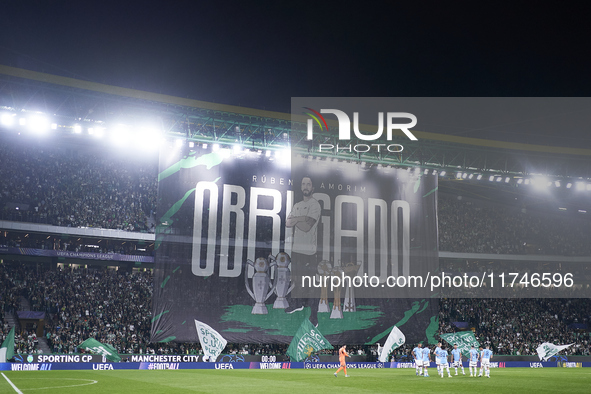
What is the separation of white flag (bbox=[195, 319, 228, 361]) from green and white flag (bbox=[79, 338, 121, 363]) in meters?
4.87

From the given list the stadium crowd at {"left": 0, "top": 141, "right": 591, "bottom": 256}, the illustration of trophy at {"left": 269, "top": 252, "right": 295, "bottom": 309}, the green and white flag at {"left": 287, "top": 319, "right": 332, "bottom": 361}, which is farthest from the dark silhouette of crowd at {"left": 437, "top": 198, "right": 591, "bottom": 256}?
the illustration of trophy at {"left": 269, "top": 252, "right": 295, "bottom": 309}

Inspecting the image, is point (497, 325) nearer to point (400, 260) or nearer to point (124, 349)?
point (400, 260)

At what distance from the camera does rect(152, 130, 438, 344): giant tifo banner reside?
3169 centimetres

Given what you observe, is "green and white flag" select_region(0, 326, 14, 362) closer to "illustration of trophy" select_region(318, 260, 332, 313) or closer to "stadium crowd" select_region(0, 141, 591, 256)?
"stadium crowd" select_region(0, 141, 591, 256)

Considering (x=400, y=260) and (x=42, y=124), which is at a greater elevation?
(x=42, y=124)

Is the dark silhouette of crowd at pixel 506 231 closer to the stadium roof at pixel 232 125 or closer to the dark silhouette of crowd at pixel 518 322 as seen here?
the dark silhouette of crowd at pixel 518 322

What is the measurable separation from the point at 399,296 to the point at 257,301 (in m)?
8.65

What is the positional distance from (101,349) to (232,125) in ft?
46.1

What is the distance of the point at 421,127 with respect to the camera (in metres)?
37.0

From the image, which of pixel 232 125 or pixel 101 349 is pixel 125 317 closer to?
pixel 101 349

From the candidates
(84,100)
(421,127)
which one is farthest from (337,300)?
(84,100)

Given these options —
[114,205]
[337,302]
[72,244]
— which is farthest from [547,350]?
[72,244]

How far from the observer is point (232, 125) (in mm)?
32219

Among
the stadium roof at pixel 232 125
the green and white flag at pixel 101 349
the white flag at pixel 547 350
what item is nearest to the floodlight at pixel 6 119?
the stadium roof at pixel 232 125
